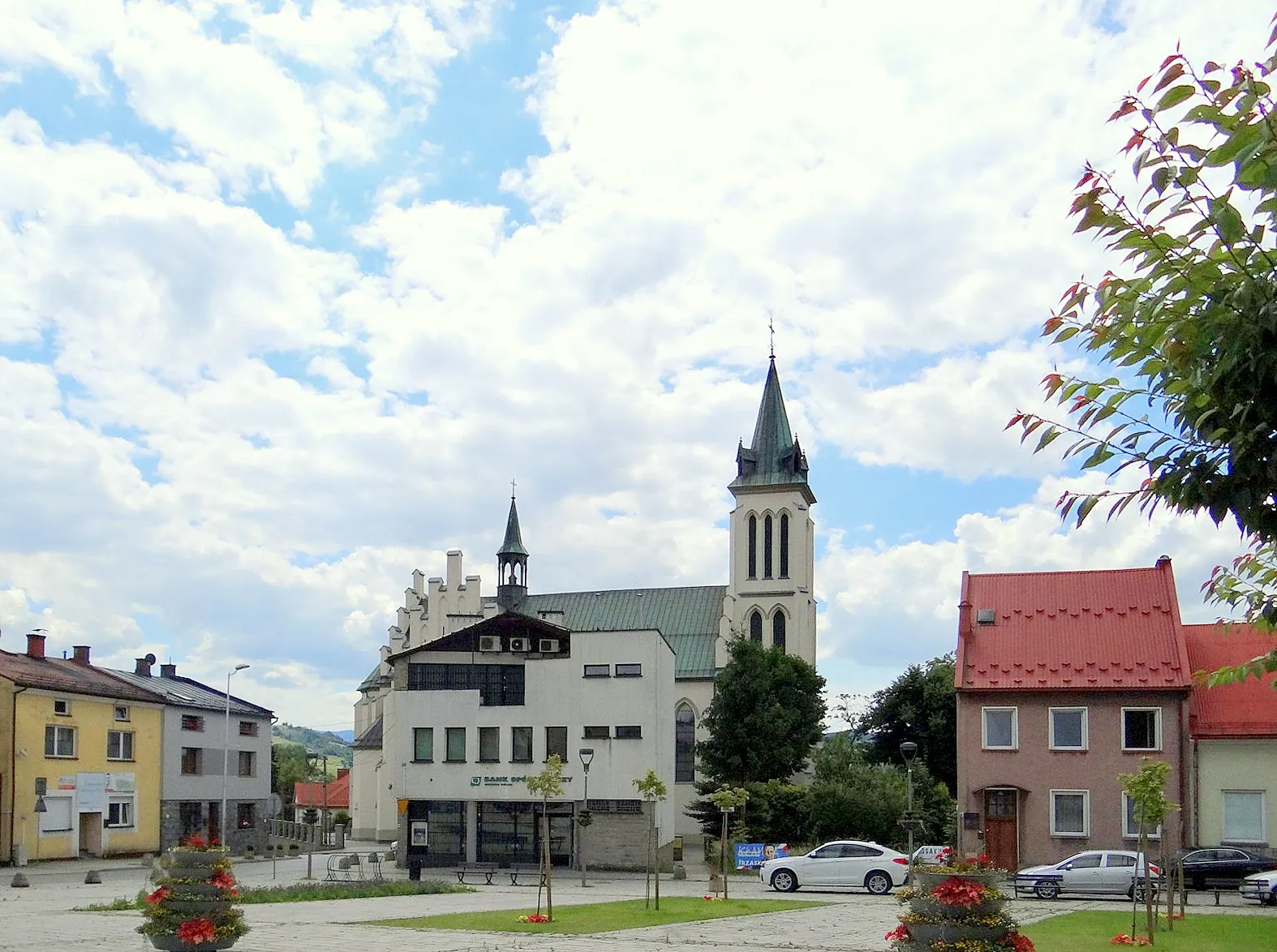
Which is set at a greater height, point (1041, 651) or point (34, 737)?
point (1041, 651)

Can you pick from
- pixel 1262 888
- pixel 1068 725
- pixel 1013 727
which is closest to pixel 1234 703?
pixel 1068 725

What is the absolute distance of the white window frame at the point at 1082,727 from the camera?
45438 millimetres

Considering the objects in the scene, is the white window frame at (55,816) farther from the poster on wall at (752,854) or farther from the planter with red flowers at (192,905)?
the planter with red flowers at (192,905)

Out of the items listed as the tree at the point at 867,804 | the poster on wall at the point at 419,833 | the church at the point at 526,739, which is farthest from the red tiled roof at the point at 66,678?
the tree at the point at 867,804

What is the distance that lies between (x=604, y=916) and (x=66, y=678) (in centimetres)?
3645

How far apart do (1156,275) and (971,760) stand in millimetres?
42187

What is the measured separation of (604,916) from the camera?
27984mm

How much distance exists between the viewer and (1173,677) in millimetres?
44750

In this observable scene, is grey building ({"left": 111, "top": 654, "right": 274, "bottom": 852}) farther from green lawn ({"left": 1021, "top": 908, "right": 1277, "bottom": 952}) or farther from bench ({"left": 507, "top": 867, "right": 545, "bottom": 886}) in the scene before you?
green lawn ({"left": 1021, "top": 908, "right": 1277, "bottom": 952})

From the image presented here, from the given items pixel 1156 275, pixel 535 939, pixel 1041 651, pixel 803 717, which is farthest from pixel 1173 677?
pixel 1156 275

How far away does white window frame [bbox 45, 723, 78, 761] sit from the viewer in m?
53.0

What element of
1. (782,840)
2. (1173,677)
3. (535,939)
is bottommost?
(782,840)

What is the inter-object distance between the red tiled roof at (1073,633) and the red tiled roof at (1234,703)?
157 centimetres

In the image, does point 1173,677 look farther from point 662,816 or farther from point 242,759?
point 242,759
